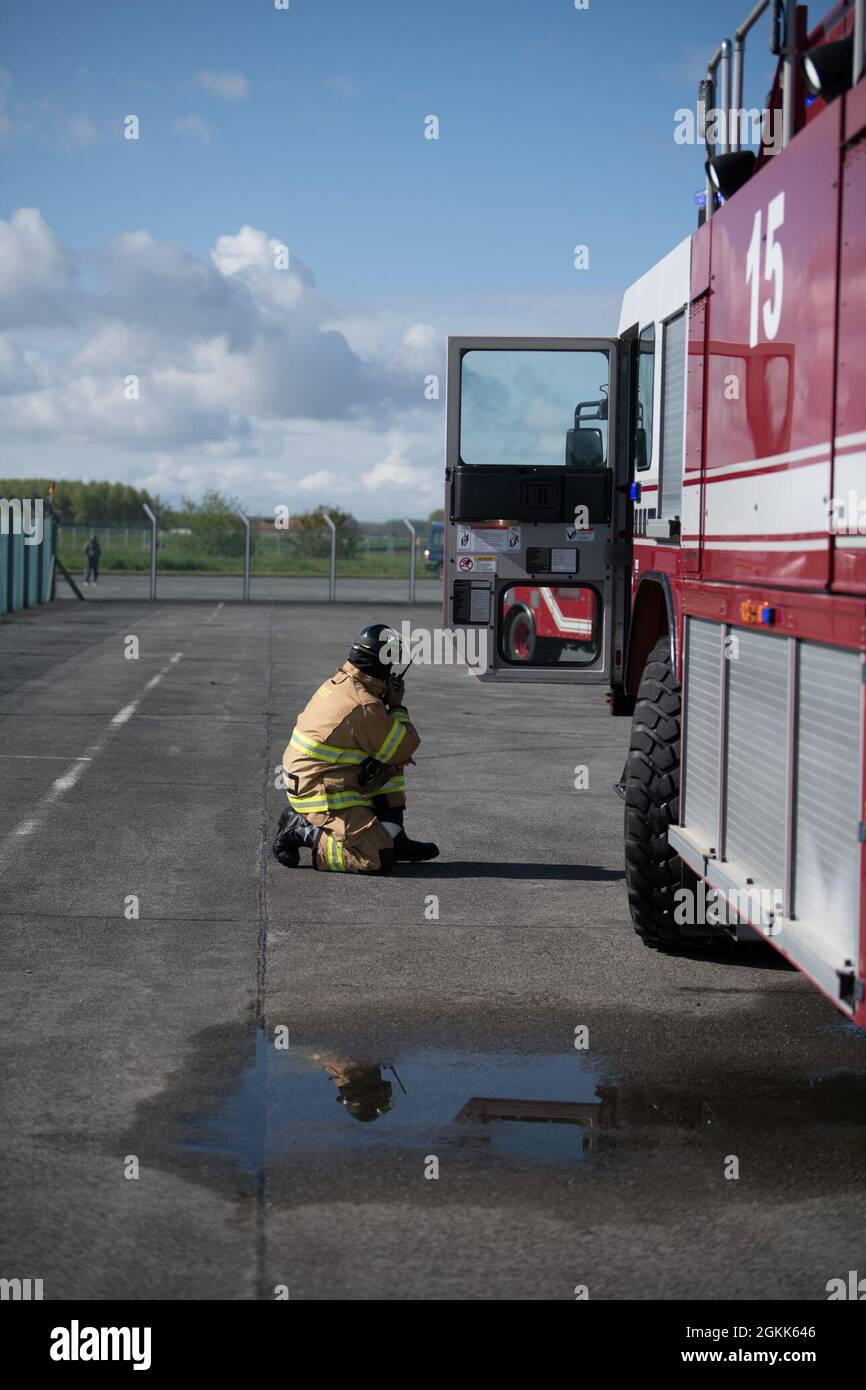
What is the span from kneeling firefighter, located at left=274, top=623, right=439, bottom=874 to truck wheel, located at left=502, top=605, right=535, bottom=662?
144 centimetres

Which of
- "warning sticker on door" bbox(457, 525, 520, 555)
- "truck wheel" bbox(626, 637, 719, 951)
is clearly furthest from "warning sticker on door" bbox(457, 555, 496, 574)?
"truck wheel" bbox(626, 637, 719, 951)

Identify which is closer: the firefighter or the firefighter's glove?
the firefighter

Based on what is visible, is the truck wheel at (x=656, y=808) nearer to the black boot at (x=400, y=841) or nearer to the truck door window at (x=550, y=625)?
the black boot at (x=400, y=841)

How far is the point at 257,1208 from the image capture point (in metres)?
4.56

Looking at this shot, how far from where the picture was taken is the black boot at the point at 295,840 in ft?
30.3

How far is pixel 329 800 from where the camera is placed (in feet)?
30.1

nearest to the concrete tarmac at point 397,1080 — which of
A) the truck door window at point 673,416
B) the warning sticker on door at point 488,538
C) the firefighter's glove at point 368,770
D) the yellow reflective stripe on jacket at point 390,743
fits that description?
the firefighter's glove at point 368,770

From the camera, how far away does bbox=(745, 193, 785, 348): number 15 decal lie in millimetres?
5348

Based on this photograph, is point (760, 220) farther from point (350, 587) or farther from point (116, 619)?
point (350, 587)

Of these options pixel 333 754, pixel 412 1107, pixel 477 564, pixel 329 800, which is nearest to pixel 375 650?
pixel 333 754

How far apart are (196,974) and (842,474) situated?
3.77 meters

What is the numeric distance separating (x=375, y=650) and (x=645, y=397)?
203cm

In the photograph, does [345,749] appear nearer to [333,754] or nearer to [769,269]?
[333,754]

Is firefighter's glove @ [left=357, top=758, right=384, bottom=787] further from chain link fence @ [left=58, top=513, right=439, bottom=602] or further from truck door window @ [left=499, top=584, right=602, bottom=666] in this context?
chain link fence @ [left=58, top=513, right=439, bottom=602]
